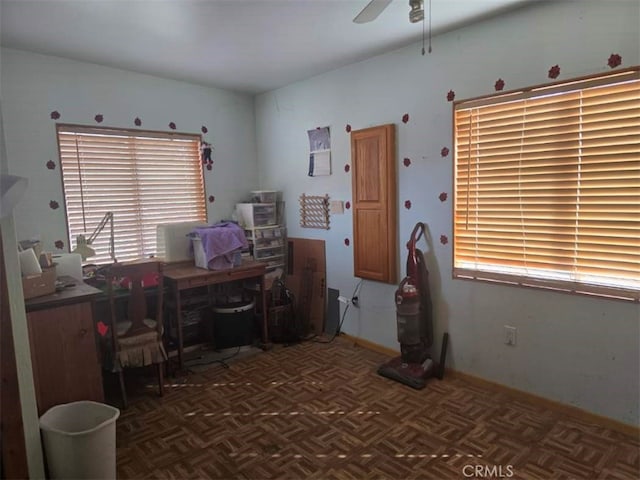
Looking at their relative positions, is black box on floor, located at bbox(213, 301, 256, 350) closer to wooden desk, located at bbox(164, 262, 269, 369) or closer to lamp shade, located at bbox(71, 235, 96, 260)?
wooden desk, located at bbox(164, 262, 269, 369)

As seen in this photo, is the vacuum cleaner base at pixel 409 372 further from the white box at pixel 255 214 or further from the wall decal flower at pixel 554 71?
the wall decal flower at pixel 554 71

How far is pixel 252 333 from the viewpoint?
3787 millimetres

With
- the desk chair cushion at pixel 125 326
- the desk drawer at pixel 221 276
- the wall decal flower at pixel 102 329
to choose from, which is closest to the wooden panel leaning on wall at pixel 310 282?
the desk drawer at pixel 221 276

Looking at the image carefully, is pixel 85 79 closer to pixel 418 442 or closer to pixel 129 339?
pixel 129 339

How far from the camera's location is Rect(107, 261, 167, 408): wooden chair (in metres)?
2.72

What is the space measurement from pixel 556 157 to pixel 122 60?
3245 mm

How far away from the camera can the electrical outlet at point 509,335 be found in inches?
107

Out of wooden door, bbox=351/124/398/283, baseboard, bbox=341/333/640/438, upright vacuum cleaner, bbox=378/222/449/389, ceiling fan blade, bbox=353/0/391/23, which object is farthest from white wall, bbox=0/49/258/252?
baseboard, bbox=341/333/640/438

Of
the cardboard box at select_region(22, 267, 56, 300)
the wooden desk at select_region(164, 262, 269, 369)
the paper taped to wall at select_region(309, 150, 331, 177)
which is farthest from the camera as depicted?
the paper taped to wall at select_region(309, 150, 331, 177)

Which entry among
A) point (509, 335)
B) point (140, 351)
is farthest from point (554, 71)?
point (140, 351)

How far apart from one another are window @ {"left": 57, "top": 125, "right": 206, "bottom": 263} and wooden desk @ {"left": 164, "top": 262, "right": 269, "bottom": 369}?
0.54 meters

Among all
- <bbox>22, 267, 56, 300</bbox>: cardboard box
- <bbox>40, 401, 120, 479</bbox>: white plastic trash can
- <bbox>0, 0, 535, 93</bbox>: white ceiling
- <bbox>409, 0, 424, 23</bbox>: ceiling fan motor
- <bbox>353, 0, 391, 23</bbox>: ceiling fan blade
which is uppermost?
<bbox>0, 0, 535, 93</bbox>: white ceiling

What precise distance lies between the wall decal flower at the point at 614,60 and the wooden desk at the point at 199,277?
9.38ft

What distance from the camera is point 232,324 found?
144 inches
